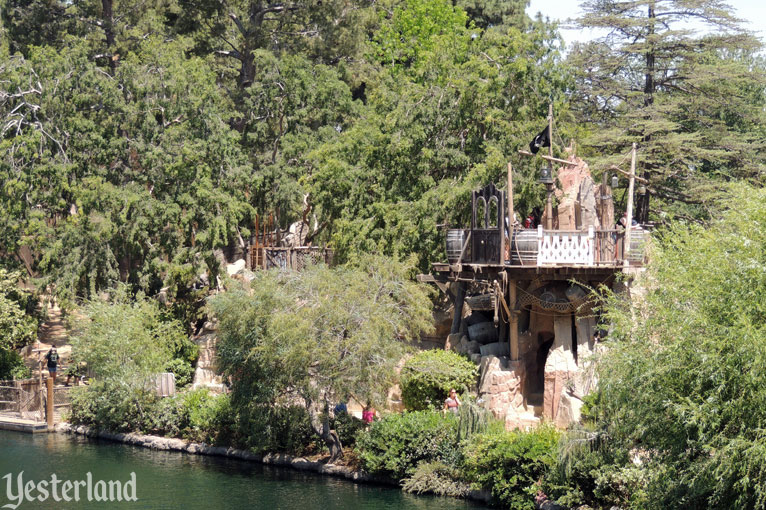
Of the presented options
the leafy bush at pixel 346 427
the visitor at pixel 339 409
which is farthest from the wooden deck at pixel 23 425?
the leafy bush at pixel 346 427

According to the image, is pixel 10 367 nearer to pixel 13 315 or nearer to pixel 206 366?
pixel 13 315

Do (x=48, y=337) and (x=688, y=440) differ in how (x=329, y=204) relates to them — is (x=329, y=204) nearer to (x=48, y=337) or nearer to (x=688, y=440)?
(x=48, y=337)

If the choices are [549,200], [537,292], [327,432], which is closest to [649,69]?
[549,200]

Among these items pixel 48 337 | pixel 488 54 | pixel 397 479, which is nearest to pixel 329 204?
pixel 488 54

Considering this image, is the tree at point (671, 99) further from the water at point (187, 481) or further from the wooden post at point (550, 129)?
the water at point (187, 481)

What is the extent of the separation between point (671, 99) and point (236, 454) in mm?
20836

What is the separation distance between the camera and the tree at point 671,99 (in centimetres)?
3591

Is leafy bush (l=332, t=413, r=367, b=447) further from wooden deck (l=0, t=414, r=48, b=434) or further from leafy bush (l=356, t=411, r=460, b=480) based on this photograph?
wooden deck (l=0, t=414, r=48, b=434)

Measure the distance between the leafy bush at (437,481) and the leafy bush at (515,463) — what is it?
0.72m

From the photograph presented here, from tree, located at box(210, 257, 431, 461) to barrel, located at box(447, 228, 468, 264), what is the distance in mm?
1299

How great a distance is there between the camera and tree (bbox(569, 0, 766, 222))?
118ft

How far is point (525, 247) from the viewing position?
2553 cm

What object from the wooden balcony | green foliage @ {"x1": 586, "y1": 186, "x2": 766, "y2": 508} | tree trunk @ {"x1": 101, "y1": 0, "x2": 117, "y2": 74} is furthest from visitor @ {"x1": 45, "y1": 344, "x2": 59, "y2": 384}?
green foliage @ {"x1": 586, "y1": 186, "x2": 766, "y2": 508}

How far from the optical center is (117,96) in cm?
3622
